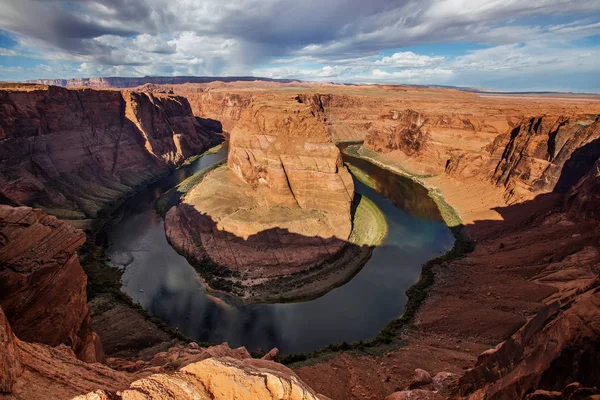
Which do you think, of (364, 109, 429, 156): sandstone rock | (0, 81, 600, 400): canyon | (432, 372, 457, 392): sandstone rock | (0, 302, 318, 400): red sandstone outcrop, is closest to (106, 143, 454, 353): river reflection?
(0, 81, 600, 400): canyon

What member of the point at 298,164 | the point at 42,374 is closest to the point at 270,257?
the point at 298,164

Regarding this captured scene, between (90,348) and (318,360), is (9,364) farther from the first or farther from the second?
(318,360)

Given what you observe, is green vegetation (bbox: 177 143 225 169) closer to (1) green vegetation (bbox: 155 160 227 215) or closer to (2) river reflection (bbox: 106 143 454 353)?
(1) green vegetation (bbox: 155 160 227 215)

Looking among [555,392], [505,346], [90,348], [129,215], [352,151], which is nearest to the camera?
[555,392]

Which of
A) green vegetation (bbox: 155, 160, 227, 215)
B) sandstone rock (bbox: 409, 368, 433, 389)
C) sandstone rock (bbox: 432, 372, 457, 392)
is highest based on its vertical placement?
green vegetation (bbox: 155, 160, 227, 215)

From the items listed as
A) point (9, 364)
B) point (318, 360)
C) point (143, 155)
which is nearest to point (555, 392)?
point (9, 364)

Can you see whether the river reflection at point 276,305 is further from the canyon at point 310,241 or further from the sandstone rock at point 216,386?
the sandstone rock at point 216,386

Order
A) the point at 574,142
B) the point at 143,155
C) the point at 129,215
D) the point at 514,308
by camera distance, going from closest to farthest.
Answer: the point at 514,308 < the point at 574,142 < the point at 129,215 < the point at 143,155
